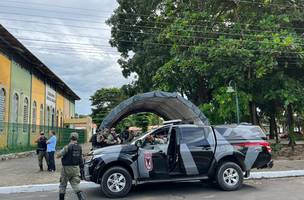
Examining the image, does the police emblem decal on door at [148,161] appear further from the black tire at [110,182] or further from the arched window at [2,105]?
the arched window at [2,105]

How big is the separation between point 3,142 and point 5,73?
14.7 feet

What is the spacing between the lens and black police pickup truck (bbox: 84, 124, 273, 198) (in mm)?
10805

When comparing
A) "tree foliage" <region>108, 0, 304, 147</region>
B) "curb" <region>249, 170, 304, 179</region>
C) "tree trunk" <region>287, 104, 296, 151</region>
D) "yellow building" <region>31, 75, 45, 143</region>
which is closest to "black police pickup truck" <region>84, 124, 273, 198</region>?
"curb" <region>249, 170, 304, 179</region>

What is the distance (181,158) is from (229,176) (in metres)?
1.52

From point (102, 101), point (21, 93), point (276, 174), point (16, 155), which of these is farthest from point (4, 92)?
point (102, 101)

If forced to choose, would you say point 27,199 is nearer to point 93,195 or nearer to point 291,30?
point 93,195

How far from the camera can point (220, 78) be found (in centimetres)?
2095

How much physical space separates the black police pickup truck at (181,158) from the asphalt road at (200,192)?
40 centimetres

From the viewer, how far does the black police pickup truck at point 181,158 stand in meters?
10.8

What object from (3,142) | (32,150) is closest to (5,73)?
(3,142)

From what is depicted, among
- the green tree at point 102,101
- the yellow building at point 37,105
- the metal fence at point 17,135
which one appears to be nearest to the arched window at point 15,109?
the metal fence at point 17,135

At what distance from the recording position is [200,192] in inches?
445

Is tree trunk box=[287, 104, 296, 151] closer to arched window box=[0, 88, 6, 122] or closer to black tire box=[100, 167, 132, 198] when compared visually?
black tire box=[100, 167, 132, 198]

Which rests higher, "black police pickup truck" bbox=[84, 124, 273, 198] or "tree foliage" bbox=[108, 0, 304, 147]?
"tree foliage" bbox=[108, 0, 304, 147]
